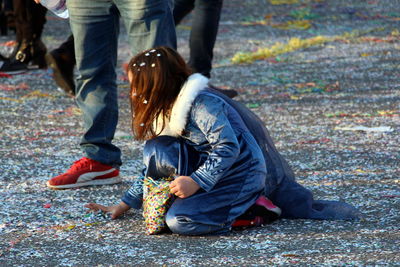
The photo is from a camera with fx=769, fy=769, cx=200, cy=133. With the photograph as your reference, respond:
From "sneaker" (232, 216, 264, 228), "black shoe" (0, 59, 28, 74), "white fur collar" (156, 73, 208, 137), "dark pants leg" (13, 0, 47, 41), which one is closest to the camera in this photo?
"white fur collar" (156, 73, 208, 137)

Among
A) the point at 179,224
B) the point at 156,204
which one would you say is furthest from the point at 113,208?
the point at 179,224

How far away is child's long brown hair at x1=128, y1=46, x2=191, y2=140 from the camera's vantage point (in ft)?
10.4

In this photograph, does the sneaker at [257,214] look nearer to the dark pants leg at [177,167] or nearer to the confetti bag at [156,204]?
the dark pants leg at [177,167]

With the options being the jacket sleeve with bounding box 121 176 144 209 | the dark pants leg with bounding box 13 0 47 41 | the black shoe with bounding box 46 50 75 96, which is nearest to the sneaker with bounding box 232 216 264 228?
the jacket sleeve with bounding box 121 176 144 209

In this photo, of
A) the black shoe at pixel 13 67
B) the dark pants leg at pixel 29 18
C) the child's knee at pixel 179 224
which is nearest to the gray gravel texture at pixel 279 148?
the child's knee at pixel 179 224

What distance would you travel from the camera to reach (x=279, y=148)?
485 cm

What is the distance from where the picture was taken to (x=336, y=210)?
338 cm

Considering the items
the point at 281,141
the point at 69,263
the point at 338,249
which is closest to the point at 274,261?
the point at 338,249

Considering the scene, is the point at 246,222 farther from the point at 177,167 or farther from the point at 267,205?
the point at 177,167

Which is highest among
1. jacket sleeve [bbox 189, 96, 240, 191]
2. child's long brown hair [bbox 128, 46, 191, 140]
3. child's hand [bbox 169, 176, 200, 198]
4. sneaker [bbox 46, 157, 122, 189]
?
child's long brown hair [bbox 128, 46, 191, 140]

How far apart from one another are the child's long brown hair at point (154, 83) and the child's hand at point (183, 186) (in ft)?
0.89

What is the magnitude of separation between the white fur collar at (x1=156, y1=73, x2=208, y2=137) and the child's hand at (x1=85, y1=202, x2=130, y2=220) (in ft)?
1.58

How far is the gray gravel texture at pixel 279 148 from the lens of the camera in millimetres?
3031

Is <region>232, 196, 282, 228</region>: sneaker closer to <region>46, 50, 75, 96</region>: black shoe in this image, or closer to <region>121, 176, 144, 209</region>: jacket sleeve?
<region>121, 176, 144, 209</region>: jacket sleeve
